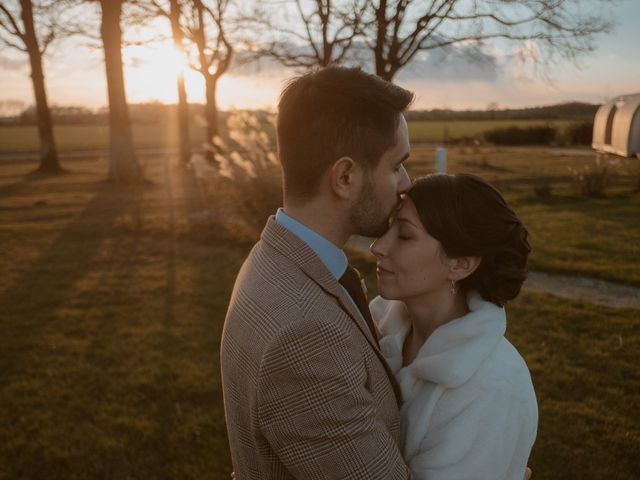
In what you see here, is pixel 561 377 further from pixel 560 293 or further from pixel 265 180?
pixel 265 180

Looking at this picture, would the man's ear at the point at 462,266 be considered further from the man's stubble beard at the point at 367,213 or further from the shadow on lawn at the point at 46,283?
the shadow on lawn at the point at 46,283

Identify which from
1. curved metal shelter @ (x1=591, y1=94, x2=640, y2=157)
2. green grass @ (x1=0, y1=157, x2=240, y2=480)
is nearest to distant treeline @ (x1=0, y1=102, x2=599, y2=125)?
curved metal shelter @ (x1=591, y1=94, x2=640, y2=157)

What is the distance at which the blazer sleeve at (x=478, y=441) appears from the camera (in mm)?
1738

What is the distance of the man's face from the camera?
1.87 metres

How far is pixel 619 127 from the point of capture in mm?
26188

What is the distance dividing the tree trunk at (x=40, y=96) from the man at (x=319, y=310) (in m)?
23.4

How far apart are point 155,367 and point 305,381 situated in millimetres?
4256

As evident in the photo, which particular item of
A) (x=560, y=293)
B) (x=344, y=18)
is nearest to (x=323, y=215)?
(x=560, y=293)

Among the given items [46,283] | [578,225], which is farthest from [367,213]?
[578,225]

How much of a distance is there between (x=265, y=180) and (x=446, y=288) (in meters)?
7.16

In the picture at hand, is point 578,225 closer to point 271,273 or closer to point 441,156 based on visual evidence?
point 441,156

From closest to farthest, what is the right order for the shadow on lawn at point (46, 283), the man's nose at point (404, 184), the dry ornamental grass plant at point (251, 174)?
1. the man's nose at point (404, 184)
2. the shadow on lawn at point (46, 283)
3. the dry ornamental grass plant at point (251, 174)

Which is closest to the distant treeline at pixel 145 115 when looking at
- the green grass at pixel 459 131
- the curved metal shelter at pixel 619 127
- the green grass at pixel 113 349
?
the green grass at pixel 459 131

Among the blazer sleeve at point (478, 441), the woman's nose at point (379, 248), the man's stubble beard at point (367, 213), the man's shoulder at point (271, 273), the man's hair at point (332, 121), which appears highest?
the man's hair at point (332, 121)
